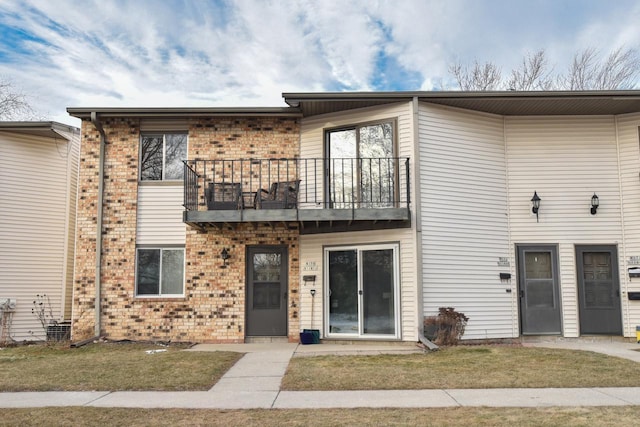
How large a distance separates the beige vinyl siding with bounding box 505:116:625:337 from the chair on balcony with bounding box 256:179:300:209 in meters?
4.70

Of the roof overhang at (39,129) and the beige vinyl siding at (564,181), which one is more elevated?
the roof overhang at (39,129)

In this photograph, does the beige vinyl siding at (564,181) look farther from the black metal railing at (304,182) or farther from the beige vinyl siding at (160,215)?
the beige vinyl siding at (160,215)

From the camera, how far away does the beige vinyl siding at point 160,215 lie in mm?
11812

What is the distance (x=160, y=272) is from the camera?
38.5 ft

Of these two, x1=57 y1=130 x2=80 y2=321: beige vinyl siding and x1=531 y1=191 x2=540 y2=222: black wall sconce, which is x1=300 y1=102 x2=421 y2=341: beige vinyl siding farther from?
x1=57 y1=130 x2=80 y2=321: beige vinyl siding

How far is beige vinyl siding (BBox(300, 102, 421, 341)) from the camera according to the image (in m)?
10.4

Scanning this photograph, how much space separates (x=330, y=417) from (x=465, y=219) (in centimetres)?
661

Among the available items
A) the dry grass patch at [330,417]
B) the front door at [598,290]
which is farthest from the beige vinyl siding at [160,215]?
the front door at [598,290]

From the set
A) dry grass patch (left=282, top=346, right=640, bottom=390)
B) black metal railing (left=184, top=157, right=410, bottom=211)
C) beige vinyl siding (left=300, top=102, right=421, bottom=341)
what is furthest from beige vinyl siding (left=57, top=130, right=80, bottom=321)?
dry grass patch (left=282, top=346, right=640, bottom=390)

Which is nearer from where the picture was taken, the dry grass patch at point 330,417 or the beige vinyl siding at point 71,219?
the dry grass patch at point 330,417

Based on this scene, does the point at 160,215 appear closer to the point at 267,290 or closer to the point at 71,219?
the point at 267,290

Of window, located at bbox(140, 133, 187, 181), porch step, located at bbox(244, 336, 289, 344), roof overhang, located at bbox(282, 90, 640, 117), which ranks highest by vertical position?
roof overhang, located at bbox(282, 90, 640, 117)

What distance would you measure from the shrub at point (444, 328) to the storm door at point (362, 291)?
2.10ft

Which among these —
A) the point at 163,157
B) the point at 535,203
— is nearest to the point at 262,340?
the point at 163,157
